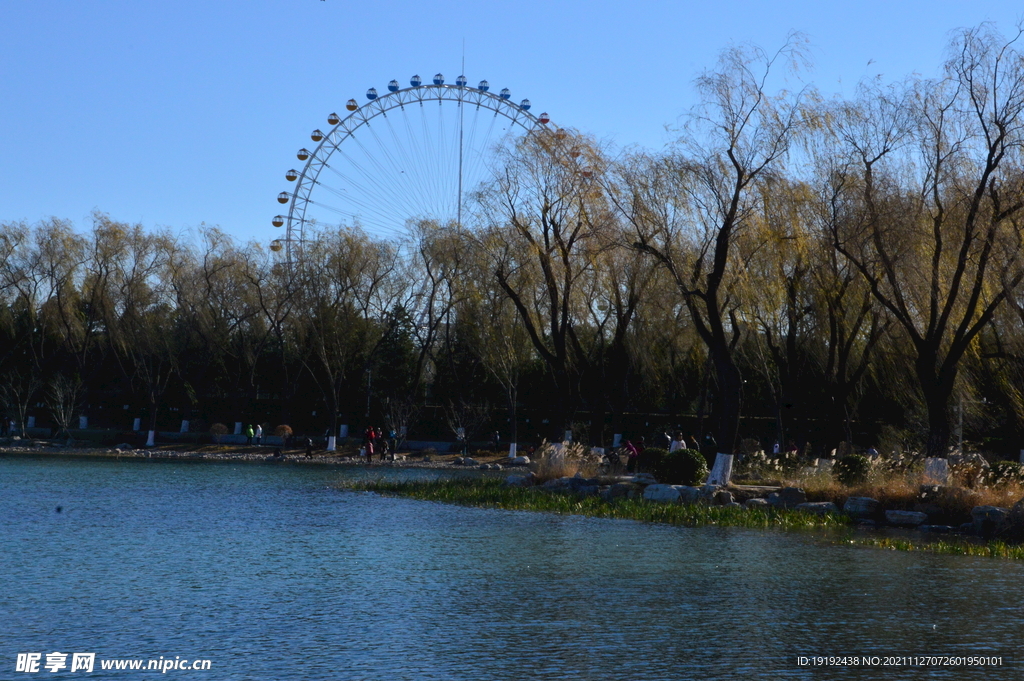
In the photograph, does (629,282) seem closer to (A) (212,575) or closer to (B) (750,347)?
(B) (750,347)

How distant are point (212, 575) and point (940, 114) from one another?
55.7 ft

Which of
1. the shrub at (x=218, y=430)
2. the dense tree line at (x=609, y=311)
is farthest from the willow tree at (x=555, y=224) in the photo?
the shrub at (x=218, y=430)

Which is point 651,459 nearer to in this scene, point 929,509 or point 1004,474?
point 929,509

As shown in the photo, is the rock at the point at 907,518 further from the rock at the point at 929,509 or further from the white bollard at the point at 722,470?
the white bollard at the point at 722,470

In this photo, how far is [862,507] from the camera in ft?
61.6

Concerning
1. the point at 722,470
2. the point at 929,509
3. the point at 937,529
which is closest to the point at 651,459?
the point at 722,470

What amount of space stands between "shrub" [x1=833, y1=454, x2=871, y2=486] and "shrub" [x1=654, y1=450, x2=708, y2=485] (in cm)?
276

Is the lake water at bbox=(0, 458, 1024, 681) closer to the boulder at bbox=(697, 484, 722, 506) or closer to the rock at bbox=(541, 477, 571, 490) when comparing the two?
the boulder at bbox=(697, 484, 722, 506)

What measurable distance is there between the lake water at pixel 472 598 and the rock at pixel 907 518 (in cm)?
303

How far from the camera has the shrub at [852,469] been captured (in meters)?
20.1

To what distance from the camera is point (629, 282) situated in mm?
30391

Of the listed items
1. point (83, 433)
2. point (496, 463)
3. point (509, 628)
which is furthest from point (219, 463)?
point (509, 628)

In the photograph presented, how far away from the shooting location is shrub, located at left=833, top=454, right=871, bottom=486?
2012 cm

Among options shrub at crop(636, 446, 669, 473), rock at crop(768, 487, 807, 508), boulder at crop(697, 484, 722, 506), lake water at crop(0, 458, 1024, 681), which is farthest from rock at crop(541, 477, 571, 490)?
lake water at crop(0, 458, 1024, 681)
